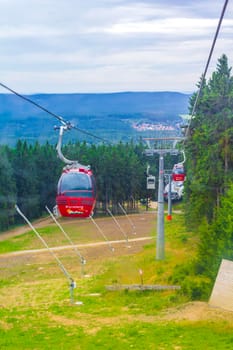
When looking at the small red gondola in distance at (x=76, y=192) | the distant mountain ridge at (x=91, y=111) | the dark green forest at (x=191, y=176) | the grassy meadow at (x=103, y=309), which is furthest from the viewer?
the distant mountain ridge at (x=91, y=111)

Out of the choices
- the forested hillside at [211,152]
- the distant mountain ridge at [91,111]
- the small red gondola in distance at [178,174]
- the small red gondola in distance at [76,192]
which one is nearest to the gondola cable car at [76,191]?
the small red gondola in distance at [76,192]

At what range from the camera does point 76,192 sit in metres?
19.7

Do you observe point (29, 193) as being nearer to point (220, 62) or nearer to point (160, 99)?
point (160, 99)

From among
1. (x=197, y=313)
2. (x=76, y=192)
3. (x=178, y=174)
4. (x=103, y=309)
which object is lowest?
(x=103, y=309)

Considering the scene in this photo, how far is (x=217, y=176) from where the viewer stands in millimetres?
36125

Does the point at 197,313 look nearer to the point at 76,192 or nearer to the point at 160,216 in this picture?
the point at 76,192

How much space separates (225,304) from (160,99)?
1868 inches

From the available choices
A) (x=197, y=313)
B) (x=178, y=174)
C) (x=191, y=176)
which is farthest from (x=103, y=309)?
(x=191, y=176)

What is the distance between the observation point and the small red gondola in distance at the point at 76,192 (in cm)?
1970

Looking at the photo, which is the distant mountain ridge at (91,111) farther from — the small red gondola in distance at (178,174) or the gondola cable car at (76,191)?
the gondola cable car at (76,191)

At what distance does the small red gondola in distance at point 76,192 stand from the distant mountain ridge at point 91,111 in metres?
35.8

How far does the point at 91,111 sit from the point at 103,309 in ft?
138

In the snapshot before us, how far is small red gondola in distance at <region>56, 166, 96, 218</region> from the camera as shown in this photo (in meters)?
19.7

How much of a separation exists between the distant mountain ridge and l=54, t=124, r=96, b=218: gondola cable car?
35829 mm
